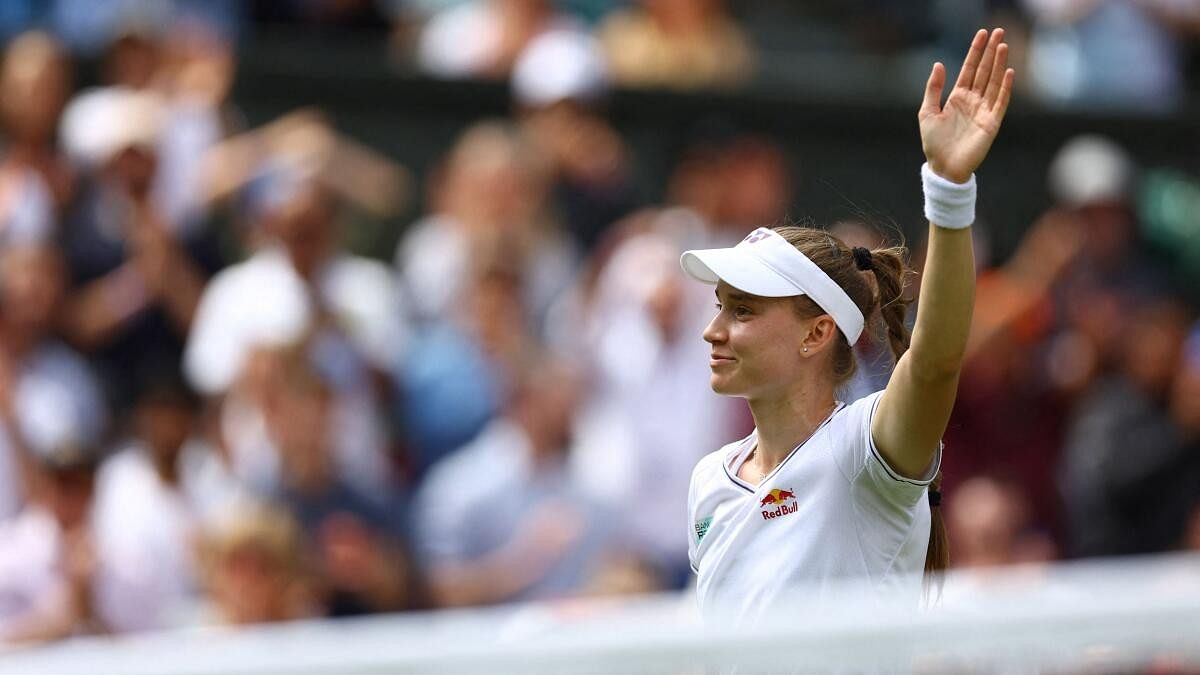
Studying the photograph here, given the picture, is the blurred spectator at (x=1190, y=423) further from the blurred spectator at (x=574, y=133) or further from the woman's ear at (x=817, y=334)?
the woman's ear at (x=817, y=334)

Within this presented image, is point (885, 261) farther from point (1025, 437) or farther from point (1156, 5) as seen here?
point (1156, 5)

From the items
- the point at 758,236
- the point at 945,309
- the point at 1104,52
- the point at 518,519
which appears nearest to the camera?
the point at 945,309

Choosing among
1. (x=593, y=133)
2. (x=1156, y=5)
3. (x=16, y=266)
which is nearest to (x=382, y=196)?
(x=593, y=133)

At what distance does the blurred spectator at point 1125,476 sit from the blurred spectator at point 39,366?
3696 mm

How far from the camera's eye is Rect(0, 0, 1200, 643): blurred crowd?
21.6ft

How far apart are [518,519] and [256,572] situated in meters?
1.02

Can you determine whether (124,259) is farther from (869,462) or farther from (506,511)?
(869,462)

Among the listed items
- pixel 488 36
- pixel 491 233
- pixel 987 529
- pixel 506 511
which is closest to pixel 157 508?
pixel 506 511

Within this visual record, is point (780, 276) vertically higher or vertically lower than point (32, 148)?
lower

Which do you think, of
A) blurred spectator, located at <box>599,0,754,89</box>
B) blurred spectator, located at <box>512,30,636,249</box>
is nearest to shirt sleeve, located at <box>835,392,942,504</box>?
blurred spectator, located at <box>512,30,636,249</box>

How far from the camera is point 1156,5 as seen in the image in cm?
966

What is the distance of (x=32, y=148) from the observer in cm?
717

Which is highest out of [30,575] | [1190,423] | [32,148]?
[32,148]

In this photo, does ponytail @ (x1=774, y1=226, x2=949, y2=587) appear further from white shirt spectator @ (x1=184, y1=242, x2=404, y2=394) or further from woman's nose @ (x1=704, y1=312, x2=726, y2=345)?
white shirt spectator @ (x1=184, y1=242, x2=404, y2=394)
